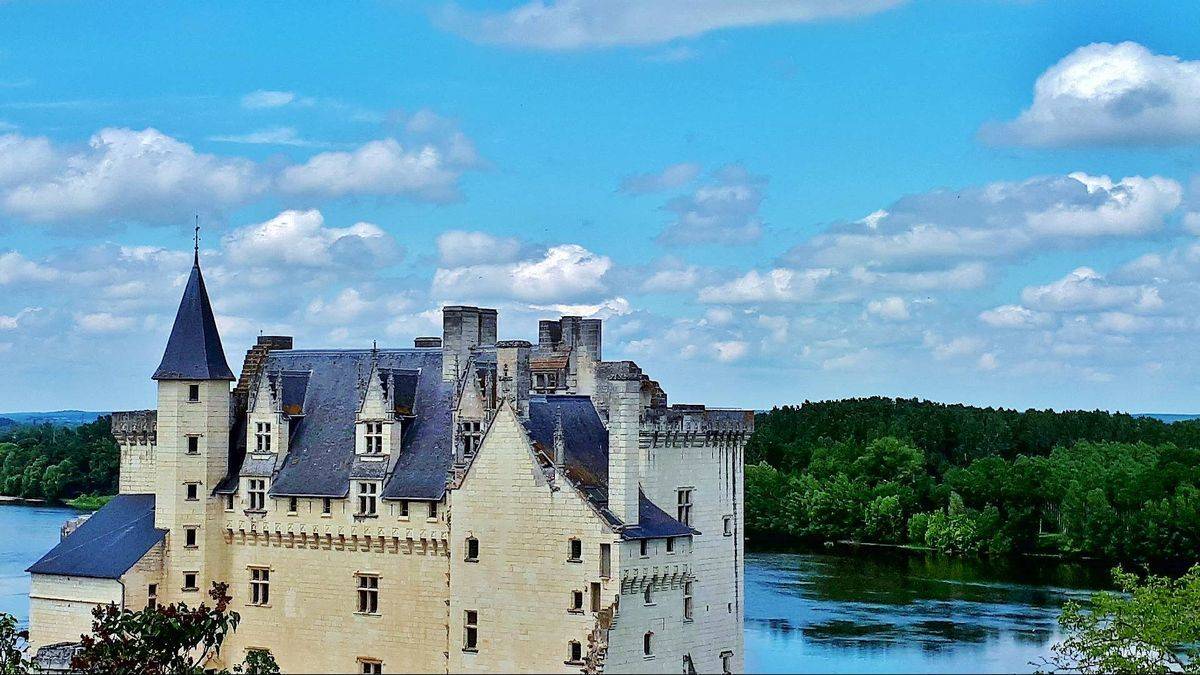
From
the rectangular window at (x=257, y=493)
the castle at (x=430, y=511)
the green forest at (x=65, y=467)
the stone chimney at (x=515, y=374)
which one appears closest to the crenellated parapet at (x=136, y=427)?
the castle at (x=430, y=511)

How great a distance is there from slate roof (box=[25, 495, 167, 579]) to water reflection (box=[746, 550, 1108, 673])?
14.2 metres

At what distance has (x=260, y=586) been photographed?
3834 cm

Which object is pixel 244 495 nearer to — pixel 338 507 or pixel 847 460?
pixel 338 507

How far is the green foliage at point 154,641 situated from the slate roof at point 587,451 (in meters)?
7.54

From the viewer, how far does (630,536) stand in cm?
3244

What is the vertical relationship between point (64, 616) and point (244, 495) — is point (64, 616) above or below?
below

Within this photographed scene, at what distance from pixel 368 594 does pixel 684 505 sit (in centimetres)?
729

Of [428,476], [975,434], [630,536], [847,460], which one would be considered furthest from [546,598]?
[975,434]

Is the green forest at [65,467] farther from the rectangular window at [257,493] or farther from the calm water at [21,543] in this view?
the rectangular window at [257,493]

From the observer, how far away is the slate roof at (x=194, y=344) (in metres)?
38.9

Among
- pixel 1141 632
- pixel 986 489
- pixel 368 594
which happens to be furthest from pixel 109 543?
pixel 986 489

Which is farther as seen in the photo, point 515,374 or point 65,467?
point 65,467

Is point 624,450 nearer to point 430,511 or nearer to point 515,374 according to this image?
point 515,374

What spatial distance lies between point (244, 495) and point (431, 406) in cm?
492
